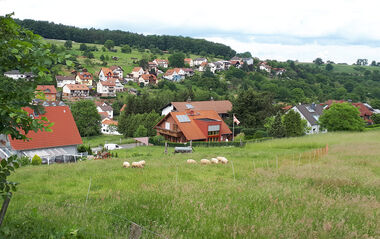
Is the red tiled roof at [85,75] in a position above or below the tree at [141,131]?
above

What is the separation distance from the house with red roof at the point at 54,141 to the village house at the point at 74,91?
267 ft

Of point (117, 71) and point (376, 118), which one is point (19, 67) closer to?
point (376, 118)

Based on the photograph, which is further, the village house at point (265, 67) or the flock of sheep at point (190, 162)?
the village house at point (265, 67)

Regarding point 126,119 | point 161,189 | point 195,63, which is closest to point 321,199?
point 161,189

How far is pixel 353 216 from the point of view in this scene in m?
7.49

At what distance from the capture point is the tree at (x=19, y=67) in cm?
431

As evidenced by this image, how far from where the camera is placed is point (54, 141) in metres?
33.5

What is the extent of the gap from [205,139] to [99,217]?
143 ft

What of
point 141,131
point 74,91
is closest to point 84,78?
point 74,91

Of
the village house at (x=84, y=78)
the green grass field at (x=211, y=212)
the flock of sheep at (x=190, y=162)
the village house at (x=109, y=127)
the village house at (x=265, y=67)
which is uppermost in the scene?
the village house at (x=265, y=67)

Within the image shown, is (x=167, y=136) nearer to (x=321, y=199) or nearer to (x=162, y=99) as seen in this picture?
(x=162, y=99)

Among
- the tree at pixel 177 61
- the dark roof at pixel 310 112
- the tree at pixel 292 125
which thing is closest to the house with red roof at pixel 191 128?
the tree at pixel 292 125

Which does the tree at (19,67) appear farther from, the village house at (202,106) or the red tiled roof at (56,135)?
the village house at (202,106)

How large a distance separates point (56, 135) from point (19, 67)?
3183cm
